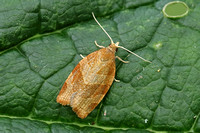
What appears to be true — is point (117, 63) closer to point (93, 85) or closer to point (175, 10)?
point (93, 85)

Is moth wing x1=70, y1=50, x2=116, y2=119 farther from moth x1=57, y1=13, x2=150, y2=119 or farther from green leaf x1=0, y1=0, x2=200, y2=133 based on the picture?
green leaf x1=0, y1=0, x2=200, y2=133

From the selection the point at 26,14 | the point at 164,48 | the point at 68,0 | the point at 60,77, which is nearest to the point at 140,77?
the point at 164,48

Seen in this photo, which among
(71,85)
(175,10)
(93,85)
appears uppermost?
(175,10)

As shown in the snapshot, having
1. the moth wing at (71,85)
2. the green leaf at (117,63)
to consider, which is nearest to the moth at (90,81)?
the moth wing at (71,85)

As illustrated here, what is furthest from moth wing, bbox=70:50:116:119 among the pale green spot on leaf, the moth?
the pale green spot on leaf

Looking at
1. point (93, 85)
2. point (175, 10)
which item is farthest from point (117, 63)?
point (175, 10)

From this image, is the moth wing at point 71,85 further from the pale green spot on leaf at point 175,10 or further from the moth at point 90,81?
the pale green spot on leaf at point 175,10
